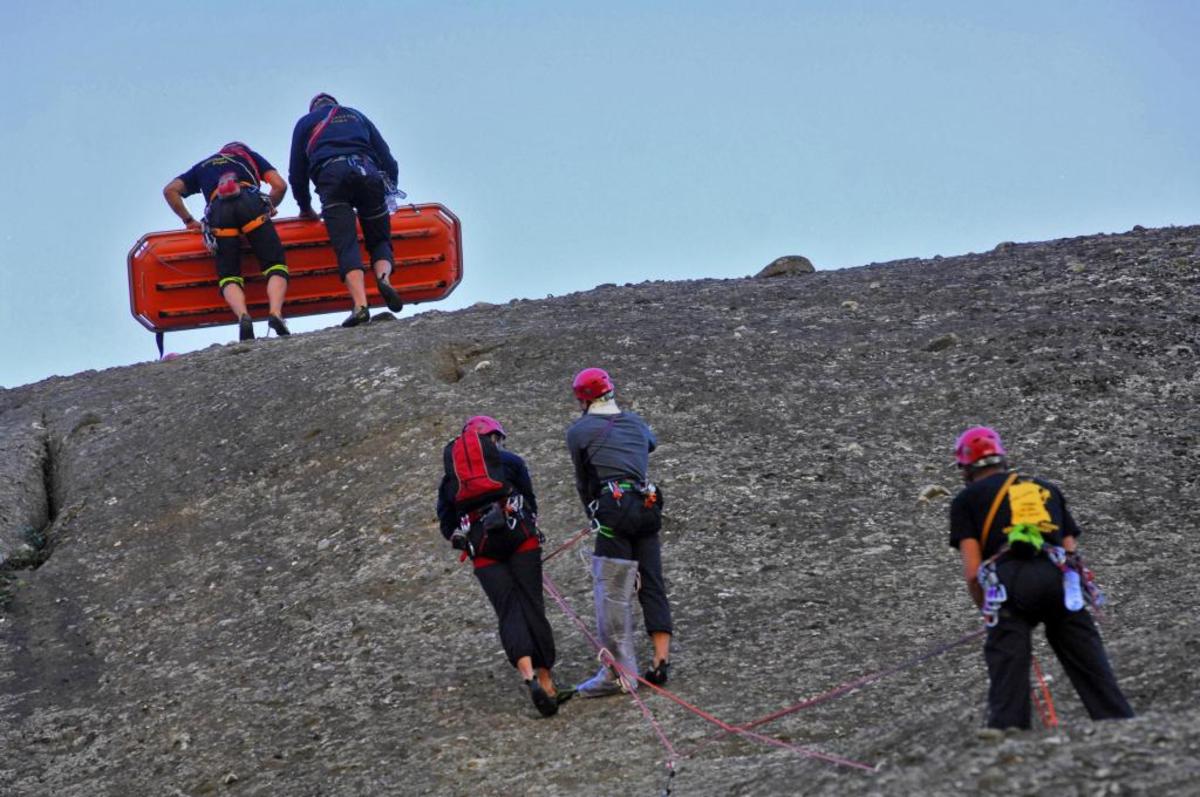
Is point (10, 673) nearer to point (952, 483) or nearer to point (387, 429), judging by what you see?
point (387, 429)

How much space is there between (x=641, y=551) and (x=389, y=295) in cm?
847

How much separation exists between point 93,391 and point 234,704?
7096mm

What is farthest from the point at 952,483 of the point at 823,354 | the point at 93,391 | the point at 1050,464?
the point at 93,391

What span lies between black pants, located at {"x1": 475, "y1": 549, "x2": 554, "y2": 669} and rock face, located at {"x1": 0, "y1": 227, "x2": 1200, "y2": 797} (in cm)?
33

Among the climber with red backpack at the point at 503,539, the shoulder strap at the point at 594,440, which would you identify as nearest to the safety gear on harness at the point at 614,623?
the climber with red backpack at the point at 503,539

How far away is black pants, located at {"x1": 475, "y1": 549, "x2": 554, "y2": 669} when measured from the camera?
31.3 feet

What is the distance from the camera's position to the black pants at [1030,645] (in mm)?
7383

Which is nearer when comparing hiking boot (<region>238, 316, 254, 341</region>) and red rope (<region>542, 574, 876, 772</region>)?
red rope (<region>542, 574, 876, 772</region>)

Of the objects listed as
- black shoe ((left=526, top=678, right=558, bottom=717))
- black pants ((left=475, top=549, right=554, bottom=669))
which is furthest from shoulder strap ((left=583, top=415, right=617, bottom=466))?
black shoe ((left=526, top=678, right=558, bottom=717))

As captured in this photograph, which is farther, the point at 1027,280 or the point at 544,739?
the point at 1027,280

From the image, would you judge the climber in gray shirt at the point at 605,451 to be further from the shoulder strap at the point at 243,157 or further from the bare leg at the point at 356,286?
the shoulder strap at the point at 243,157

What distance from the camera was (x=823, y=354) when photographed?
49.2 ft

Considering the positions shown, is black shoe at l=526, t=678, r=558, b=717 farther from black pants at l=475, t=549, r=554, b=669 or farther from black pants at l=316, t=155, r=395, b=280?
black pants at l=316, t=155, r=395, b=280

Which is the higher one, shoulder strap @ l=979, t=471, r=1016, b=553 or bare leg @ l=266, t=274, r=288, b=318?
bare leg @ l=266, t=274, r=288, b=318
